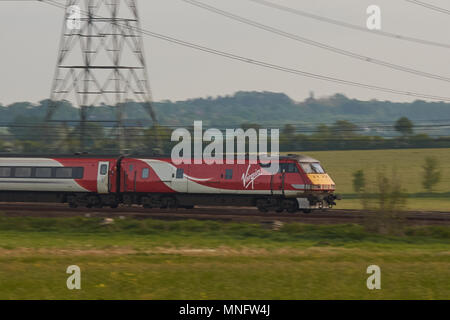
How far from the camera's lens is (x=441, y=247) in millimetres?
26156

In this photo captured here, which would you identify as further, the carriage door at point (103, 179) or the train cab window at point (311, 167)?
the carriage door at point (103, 179)

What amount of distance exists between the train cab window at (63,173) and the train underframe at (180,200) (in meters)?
1.18

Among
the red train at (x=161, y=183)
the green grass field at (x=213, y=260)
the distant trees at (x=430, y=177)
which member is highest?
the distant trees at (x=430, y=177)

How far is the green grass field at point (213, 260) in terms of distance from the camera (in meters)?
15.0

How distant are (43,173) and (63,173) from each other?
1352 mm

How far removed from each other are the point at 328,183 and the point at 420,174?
1644 inches

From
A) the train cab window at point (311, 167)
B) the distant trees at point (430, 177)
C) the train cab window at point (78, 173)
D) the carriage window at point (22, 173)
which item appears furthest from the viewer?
the distant trees at point (430, 177)

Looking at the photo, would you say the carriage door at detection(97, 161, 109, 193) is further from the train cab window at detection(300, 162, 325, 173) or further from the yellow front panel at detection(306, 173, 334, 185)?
the yellow front panel at detection(306, 173, 334, 185)

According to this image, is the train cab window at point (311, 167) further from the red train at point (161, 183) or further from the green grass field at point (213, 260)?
the green grass field at point (213, 260)

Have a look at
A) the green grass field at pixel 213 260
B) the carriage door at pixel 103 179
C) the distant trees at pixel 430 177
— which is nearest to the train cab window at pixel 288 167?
the green grass field at pixel 213 260

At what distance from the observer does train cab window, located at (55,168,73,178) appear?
137ft

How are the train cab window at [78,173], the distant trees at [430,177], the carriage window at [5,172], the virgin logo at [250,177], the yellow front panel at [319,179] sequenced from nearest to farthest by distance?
the yellow front panel at [319,179]
the virgin logo at [250,177]
the train cab window at [78,173]
the carriage window at [5,172]
the distant trees at [430,177]

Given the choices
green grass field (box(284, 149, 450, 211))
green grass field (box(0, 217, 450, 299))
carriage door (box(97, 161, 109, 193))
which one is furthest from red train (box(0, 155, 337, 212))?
green grass field (box(284, 149, 450, 211))
